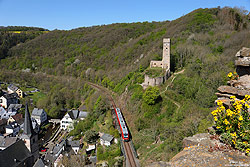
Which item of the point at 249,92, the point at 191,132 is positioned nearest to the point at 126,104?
the point at 191,132

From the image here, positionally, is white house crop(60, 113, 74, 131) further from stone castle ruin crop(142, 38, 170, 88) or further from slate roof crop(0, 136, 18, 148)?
stone castle ruin crop(142, 38, 170, 88)

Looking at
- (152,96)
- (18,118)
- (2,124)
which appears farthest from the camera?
(18,118)

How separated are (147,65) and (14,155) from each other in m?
31.2

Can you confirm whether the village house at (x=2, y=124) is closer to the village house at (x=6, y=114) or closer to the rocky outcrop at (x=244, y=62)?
the village house at (x=6, y=114)

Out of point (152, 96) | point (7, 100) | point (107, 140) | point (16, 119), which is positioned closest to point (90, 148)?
point (107, 140)

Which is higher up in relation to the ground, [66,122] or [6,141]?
[6,141]

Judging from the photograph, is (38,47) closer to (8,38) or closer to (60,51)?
(60,51)

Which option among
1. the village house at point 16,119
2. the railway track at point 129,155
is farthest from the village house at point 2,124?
the railway track at point 129,155

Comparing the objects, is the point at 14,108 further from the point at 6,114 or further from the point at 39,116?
the point at 39,116

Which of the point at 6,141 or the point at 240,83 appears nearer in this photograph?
the point at 240,83

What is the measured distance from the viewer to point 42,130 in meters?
48.7

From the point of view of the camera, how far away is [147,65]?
44.8 m

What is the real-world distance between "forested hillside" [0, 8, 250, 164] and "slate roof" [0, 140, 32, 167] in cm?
1635

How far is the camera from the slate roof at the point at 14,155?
2461cm
